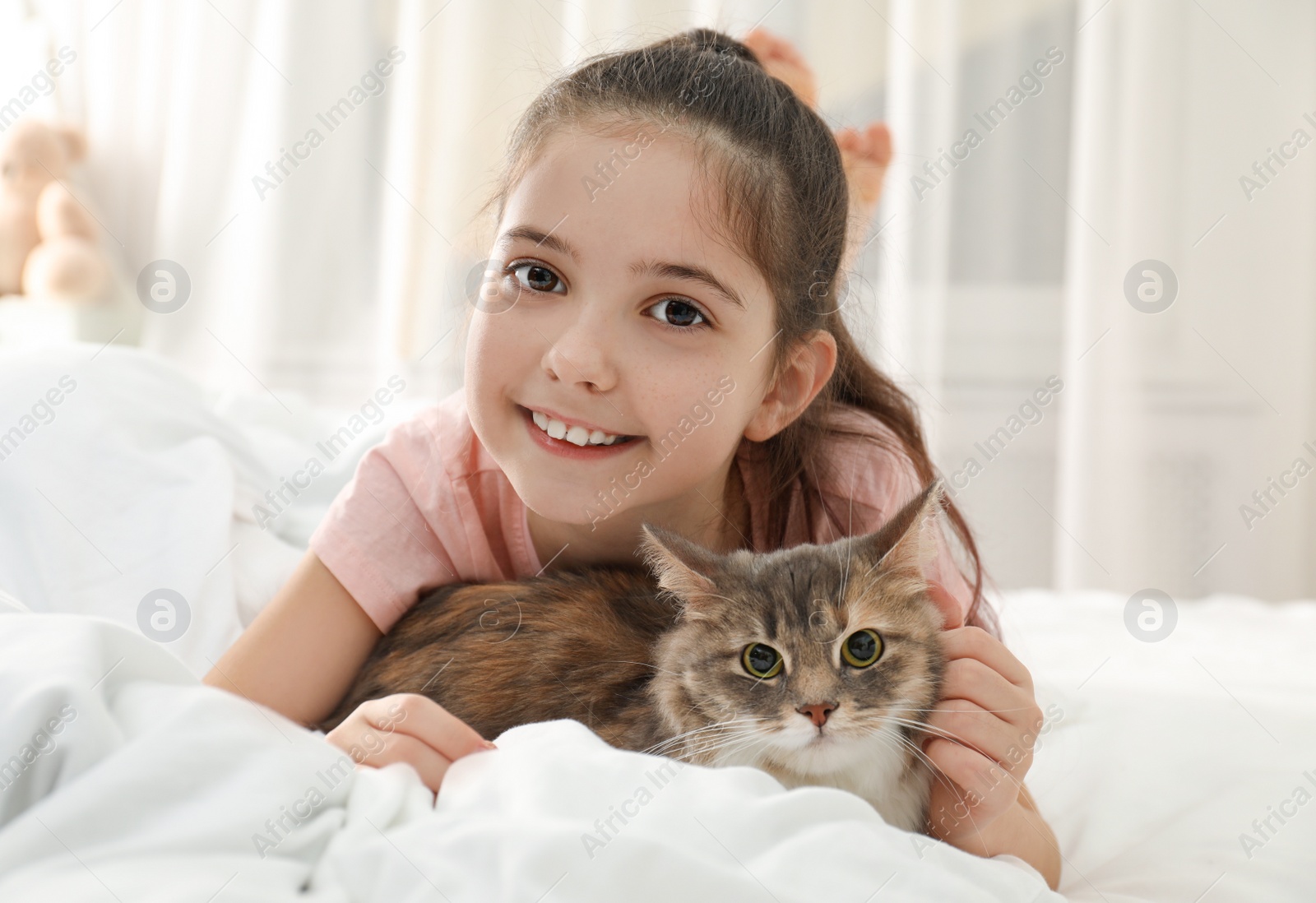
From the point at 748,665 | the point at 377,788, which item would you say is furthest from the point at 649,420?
the point at 377,788

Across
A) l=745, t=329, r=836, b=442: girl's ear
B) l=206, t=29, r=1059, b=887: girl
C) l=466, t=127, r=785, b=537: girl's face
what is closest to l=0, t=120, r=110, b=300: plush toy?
l=206, t=29, r=1059, b=887: girl

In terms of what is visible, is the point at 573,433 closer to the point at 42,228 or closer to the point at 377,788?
the point at 377,788

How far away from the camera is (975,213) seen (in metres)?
3.43

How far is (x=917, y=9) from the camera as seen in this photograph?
329 centimetres

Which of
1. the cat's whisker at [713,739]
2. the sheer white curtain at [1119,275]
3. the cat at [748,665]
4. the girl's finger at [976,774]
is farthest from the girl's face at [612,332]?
the sheer white curtain at [1119,275]

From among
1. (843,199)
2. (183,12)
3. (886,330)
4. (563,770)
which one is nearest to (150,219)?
(183,12)

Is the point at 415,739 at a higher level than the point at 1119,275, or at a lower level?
lower

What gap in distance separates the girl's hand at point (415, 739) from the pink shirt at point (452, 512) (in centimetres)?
43

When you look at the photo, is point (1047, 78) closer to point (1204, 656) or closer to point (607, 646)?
point (1204, 656)

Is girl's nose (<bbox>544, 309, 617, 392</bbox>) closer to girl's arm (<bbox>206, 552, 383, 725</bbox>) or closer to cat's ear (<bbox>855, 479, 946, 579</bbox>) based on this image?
cat's ear (<bbox>855, 479, 946, 579</bbox>)

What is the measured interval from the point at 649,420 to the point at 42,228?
2.80 meters

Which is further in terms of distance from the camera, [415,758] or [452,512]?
[452,512]

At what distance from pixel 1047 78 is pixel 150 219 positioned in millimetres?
3146

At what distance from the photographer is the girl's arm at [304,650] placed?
4.31ft
